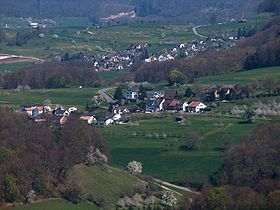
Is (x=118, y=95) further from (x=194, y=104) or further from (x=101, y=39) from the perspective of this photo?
(x=101, y=39)

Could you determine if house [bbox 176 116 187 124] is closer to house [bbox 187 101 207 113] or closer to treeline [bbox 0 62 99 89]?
house [bbox 187 101 207 113]

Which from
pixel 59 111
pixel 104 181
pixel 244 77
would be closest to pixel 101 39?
pixel 244 77

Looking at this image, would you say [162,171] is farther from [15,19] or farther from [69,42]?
[15,19]

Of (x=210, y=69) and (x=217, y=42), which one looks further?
(x=217, y=42)

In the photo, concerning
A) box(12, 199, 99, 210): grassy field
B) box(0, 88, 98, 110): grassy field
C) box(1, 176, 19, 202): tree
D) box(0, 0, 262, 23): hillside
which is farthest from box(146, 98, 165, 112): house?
box(0, 0, 262, 23): hillside

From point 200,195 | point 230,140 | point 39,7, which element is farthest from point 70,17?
point 200,195
